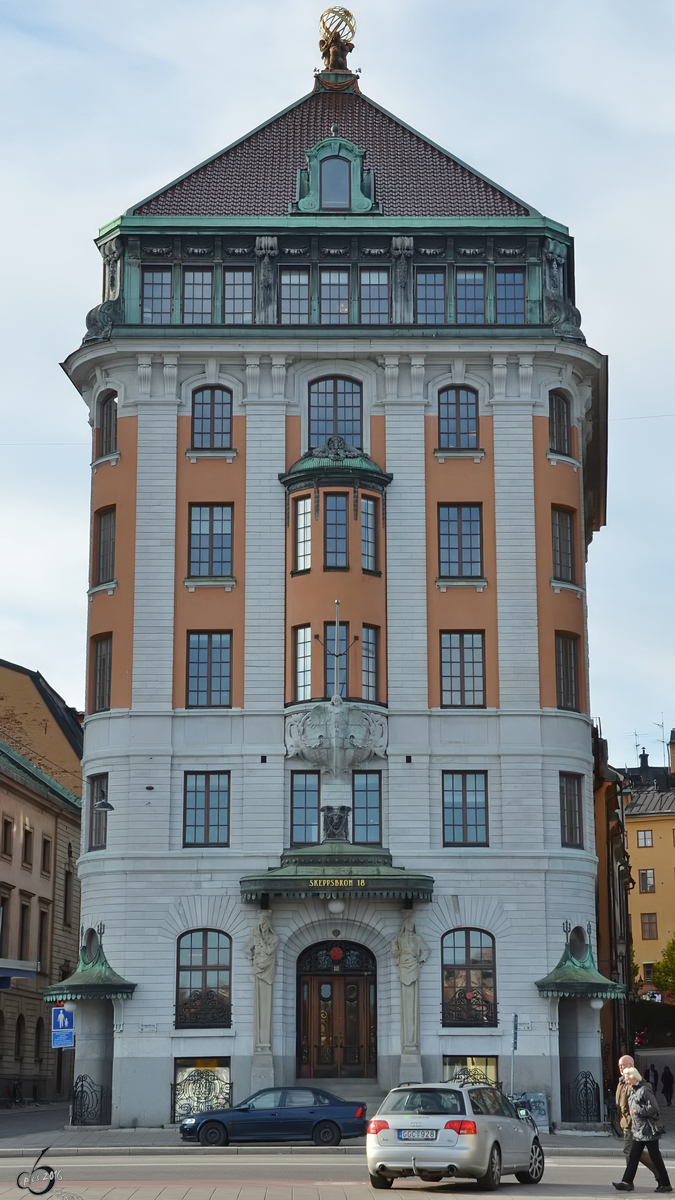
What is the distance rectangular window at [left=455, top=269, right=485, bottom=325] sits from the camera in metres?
53.5

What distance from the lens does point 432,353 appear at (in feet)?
173

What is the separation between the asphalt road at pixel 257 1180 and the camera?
2538 centimetres

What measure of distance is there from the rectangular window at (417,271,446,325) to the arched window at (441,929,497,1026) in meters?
19.1

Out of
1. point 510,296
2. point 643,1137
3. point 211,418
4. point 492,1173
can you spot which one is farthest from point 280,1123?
point 510,296

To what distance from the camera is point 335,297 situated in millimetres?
53656

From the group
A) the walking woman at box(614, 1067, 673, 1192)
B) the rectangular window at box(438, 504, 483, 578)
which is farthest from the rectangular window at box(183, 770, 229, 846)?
the walking woman at box(614, 1067, 673, 1192)

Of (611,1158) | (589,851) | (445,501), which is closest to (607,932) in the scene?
(589,851)

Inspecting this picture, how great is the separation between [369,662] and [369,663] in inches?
1.7

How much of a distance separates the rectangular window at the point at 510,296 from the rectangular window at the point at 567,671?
10.2 m

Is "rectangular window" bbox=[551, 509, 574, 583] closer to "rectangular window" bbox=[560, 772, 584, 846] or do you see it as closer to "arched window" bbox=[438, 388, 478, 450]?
"arched window" bbox=[438, 388, 478, 450]

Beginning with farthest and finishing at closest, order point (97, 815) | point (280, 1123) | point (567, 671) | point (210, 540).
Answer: point (210, 540) < point (567, 671) < point (97, 815) < point (280, 1123)

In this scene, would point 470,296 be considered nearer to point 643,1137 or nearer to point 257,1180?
point 257,1180

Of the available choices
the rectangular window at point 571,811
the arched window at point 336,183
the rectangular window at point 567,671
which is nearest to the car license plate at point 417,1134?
the rectangular window at point 571,811

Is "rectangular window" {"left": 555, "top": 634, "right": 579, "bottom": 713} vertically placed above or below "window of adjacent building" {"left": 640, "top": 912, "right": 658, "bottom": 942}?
above
